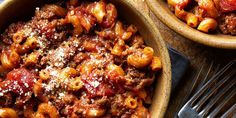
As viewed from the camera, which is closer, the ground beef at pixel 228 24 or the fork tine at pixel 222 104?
the ground beef at pixel 228 24

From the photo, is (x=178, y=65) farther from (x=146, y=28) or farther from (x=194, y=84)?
(x=146, y=28)

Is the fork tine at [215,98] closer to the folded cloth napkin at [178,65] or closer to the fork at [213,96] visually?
the fork at [213,96]

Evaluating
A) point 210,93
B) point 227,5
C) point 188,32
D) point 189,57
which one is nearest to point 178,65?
point 189,57

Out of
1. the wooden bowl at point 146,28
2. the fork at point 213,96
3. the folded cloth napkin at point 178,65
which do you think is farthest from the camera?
the folded cloth napkin at point 178,65

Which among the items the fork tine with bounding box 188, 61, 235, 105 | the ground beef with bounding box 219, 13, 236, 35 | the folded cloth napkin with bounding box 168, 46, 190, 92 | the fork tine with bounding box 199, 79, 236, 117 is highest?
the ground beef with bounding box 219, 13, 236, 35

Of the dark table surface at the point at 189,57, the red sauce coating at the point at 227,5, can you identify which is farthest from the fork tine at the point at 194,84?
the red sauce coating at the point at 227,5

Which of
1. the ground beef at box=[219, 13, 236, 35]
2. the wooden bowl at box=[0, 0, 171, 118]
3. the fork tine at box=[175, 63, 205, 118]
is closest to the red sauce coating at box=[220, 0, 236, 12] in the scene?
the ground beef at box=[219, 13, 236, 35]

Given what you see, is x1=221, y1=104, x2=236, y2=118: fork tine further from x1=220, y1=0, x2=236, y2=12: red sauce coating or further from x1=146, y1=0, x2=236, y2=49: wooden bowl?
x1=220, y1=0, x2=236, y2=12: red sauce coating
